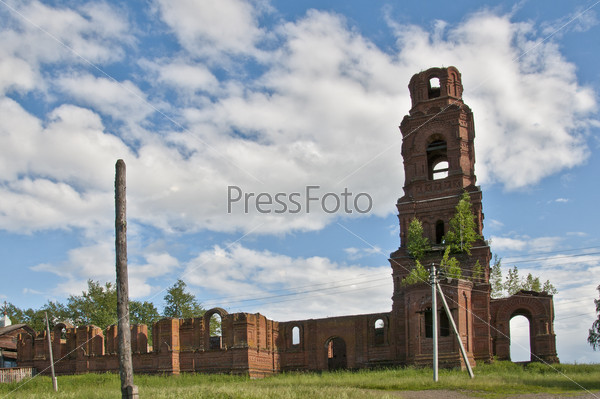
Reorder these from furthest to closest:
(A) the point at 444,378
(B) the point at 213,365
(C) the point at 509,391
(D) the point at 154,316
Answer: (D) the point at 154,316, (B) the point at 213,365, (A) the point at 444,378, (C) the point at 509,391

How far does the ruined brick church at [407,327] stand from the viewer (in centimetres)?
3453

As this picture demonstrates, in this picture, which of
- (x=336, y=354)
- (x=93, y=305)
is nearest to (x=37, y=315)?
(x=93, y=305)

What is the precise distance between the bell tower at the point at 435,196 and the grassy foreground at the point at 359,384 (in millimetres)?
3013

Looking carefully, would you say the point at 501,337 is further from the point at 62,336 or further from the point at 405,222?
the point at 62,336

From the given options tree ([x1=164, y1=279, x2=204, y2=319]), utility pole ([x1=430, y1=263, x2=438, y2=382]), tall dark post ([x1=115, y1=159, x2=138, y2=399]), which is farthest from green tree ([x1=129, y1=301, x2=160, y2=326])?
tall dark post ([x1=115, y1=159, x2=138, y2=399])

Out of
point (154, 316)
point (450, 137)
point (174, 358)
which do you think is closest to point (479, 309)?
point (450, 137)

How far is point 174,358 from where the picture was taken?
37.5 metres

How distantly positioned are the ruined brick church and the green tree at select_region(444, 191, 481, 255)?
480 mm

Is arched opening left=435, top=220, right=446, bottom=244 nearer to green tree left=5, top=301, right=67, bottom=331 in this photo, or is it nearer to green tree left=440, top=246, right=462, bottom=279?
green tree left=440, top=246, right=462, bottom=279

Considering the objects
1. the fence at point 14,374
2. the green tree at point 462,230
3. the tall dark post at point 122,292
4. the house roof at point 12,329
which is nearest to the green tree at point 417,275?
the green tree at point 462,230

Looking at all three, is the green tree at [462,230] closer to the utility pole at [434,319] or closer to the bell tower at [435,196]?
the bell tower at [435,196]

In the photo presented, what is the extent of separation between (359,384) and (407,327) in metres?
7.86

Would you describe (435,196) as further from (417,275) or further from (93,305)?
(93,305)

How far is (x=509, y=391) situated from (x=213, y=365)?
696 inches
